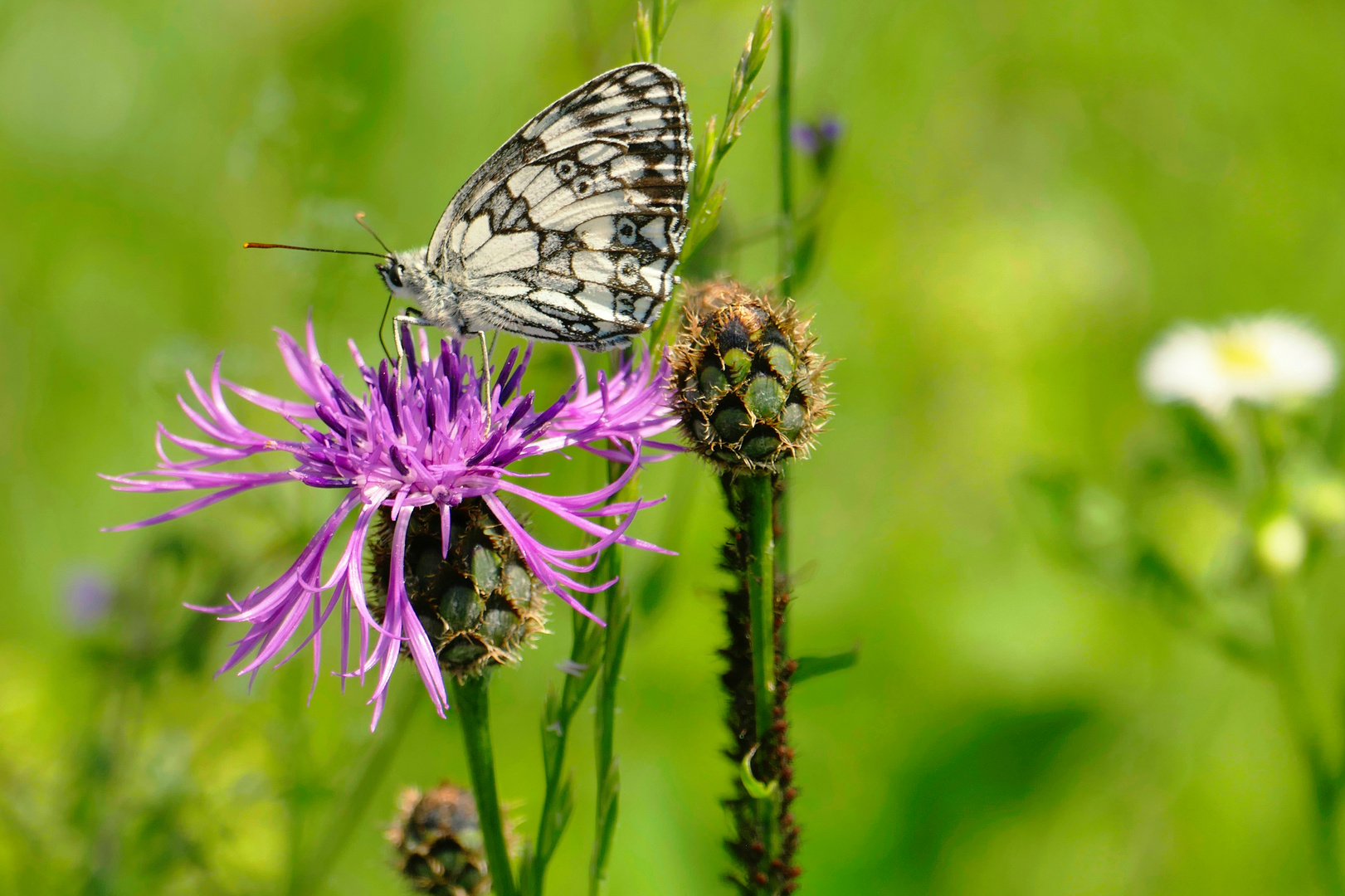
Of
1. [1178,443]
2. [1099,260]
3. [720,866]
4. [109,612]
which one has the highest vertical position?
[1099,260]

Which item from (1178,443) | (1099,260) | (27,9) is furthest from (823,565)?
(27,9)

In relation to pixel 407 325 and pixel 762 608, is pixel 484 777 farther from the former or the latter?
pixel 407 325

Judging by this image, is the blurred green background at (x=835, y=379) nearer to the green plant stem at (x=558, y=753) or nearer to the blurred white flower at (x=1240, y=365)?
the green plant stem at (x=558, y=753)

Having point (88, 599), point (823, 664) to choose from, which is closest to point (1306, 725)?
point (823, 664)

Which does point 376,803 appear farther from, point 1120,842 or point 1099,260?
point 1099,260

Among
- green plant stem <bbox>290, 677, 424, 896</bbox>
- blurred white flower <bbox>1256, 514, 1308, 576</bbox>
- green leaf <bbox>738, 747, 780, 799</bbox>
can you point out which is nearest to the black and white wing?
green leaf <bbox>738, 747, 780, 799</bbox>
